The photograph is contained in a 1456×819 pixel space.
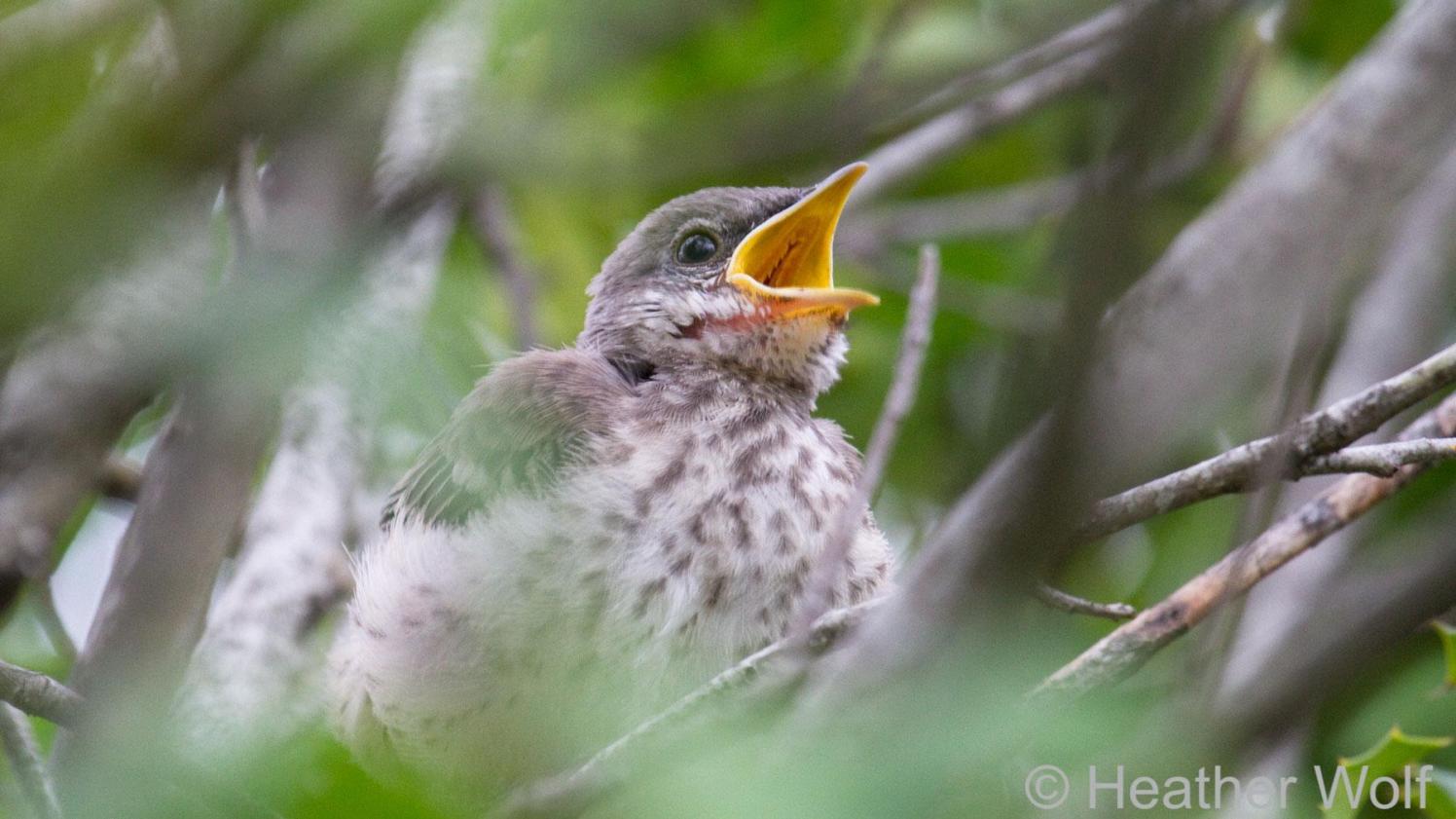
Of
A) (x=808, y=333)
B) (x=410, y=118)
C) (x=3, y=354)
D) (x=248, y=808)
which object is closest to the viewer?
(x=248, y=808)

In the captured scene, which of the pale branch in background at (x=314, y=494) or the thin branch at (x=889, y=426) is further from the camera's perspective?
the pale branch in background at (x=314, y=494)

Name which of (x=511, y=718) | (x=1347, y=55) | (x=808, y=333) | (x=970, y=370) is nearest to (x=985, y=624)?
(x=511, y=718)

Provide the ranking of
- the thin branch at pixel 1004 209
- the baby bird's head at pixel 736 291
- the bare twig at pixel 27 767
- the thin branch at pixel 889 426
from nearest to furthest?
the bare twig at pixel 27 767 < the thin branch at pixel 889 426 < the baby bird's head at pixel 736 291 < the thin branch at pixel 1004 209

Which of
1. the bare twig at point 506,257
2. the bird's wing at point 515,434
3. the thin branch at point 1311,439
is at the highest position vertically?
the bare twig at point 506,257

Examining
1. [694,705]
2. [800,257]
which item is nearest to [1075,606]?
[694,705]

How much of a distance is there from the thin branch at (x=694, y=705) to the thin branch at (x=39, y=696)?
580 mm

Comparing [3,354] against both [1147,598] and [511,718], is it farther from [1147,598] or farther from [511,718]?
[1147,598]

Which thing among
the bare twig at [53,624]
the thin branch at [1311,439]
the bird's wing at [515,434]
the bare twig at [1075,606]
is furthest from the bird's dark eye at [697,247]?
the thin branch at [1311,439]

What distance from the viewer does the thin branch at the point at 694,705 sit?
2.03 m

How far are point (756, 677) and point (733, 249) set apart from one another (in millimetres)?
1819

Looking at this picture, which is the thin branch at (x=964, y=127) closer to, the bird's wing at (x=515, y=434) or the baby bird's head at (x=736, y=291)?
the baby bird's head at (x=736, y=291)

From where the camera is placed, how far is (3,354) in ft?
5.24

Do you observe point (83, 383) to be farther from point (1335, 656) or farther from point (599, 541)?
point (1335, 656)

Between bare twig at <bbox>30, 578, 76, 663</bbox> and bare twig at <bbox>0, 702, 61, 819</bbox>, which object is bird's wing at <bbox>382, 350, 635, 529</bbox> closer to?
bare twig at <bbox>30, 578, 76, 663</bbox>
